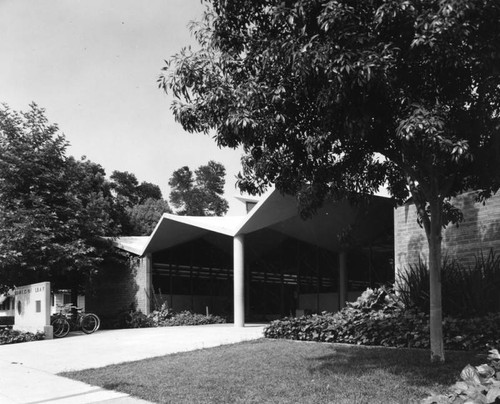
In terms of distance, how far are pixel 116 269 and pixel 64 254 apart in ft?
13.4

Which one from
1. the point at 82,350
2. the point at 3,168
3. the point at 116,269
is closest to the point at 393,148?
the point at 82,350

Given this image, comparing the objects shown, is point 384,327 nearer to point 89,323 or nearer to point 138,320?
point 89,323

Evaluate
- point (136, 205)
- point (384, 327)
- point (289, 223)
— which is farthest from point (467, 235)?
point (136, 205)

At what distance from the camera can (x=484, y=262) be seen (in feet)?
35.4

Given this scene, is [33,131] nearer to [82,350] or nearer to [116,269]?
[116,269]

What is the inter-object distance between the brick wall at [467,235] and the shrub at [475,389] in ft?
23.7

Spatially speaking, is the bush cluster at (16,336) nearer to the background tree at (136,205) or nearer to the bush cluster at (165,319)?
the bush cluster at (165,319)

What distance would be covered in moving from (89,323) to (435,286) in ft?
46.9

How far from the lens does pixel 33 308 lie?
709 inches

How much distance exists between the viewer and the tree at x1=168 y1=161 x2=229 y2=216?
61156 mm

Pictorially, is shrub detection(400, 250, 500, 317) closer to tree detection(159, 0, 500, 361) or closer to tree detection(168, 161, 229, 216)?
tree detection(159, 0, 500, 361)

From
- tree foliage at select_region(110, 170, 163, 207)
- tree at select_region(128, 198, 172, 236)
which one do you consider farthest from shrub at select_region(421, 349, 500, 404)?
tree foliage at select_region(110, 170, 163, 207)

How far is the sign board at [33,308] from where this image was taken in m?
17.2

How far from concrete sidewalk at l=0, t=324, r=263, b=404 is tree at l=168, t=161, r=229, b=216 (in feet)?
140
